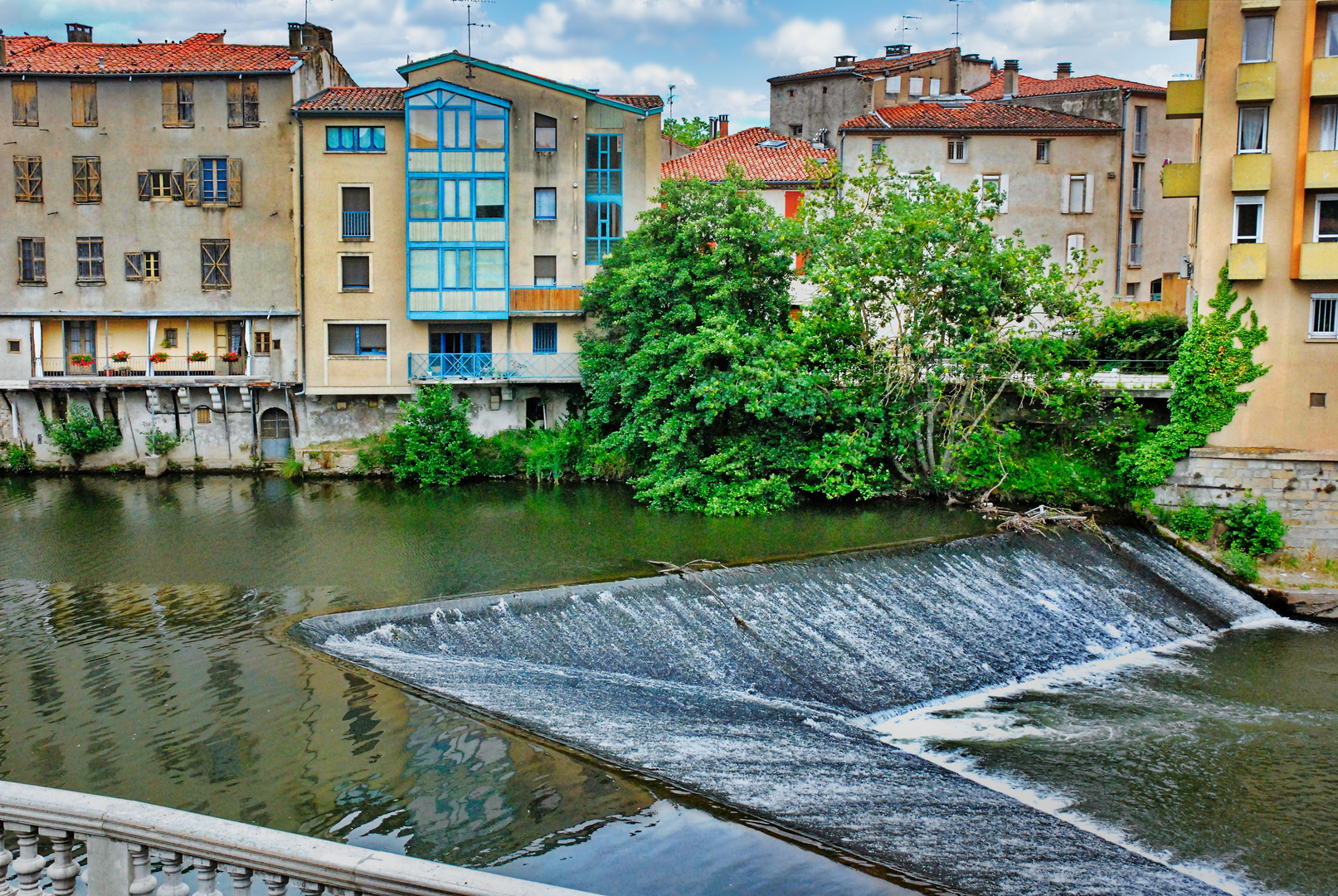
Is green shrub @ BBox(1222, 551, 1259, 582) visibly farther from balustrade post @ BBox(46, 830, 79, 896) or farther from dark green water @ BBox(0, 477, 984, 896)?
balustrade post @ BBox(46, 830, 79, 896)

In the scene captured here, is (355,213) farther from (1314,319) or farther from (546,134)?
(1314,319)

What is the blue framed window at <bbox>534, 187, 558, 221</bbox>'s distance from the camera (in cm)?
3338

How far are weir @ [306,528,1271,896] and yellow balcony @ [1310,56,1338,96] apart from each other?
10.5m

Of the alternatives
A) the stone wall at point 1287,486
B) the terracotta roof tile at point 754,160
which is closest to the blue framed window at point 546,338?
the terracotta roof tile at point 754,160

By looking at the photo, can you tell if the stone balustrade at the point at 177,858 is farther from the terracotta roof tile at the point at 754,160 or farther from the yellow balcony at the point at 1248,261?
the terracotta roof tile at the point at 754,160

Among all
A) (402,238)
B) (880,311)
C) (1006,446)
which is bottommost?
(1006,446)

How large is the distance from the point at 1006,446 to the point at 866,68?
85.5 ft

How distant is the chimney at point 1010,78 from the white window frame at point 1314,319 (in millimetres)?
23222

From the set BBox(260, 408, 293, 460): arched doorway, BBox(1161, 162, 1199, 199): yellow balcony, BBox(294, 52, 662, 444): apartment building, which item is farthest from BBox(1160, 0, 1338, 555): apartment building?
BBox(260, 408, 293, 460): arched doorway

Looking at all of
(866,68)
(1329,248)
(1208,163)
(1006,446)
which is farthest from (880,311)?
(866,68)

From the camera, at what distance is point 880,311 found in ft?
92.4

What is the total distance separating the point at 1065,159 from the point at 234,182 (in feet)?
91.6

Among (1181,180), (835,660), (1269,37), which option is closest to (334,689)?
(835,660)

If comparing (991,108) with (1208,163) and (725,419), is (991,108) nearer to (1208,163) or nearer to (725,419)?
(1208,163)
